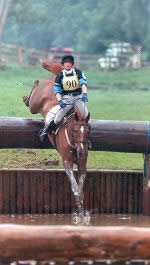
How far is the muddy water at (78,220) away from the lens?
1259 cm

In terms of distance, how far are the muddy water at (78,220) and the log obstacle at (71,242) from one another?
24.1ft

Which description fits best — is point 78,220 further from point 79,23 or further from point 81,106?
point 79,23

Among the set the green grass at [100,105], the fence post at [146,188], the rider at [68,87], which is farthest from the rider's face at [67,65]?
the green grass at [100,105]

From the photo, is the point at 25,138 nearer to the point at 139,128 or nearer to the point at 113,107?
the point at 139,128

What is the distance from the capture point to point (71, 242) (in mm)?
5008

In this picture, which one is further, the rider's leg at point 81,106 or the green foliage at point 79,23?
the green foliage at point 79,23

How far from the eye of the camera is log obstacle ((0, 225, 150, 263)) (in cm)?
500

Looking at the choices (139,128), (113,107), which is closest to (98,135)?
(139,128)

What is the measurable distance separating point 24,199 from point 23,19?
4059 centimetres

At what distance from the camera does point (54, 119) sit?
12992mm

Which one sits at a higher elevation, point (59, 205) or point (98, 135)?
point (98, 135)

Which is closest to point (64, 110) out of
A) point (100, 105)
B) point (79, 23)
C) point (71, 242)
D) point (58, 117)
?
point (58, 117)

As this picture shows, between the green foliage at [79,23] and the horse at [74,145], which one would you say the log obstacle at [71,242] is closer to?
the horse at [74,145]

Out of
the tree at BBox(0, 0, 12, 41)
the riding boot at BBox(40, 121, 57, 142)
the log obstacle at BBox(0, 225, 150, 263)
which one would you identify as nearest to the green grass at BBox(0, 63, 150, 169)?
the riding boot at BBox(40, 121, 57, 142)
